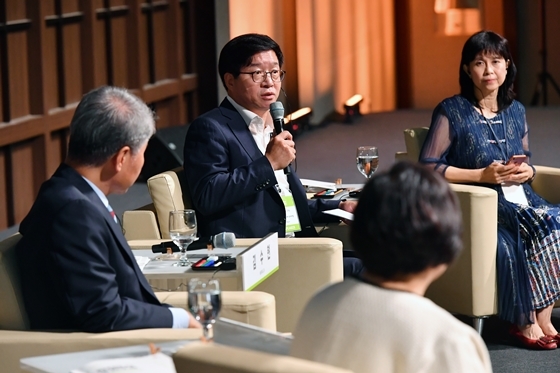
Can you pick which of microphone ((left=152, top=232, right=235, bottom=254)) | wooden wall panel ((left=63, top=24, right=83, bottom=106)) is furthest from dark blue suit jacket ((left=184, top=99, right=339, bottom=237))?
wooden wall panel ((left=63, top=24, right=83, bottom=106))

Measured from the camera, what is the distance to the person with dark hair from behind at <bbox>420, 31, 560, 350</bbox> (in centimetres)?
392

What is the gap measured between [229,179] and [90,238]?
1.29 meters

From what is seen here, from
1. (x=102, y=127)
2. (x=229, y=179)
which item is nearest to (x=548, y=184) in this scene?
(x=229, y=179)

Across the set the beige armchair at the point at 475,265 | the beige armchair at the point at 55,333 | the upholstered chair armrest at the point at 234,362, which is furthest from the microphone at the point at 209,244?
the upholstered chair armrest at the point at 234,362

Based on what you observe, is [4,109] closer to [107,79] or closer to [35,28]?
[35,28]

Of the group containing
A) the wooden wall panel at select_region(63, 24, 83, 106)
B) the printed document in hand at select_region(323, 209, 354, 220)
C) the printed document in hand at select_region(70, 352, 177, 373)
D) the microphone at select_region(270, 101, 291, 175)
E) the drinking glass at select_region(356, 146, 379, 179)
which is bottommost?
the printed document in hand at select_region(70, 352, 177, 373)

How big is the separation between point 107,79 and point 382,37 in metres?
4.60

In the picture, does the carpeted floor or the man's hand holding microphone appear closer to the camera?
the man's hand holding microphone

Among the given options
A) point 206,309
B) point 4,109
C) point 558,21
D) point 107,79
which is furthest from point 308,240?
point 558,21

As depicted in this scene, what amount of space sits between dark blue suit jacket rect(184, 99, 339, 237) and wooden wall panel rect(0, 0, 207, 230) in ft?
9.21

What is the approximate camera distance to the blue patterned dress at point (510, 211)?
12.9 feet

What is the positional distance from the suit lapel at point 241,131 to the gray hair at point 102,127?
4.13 feet

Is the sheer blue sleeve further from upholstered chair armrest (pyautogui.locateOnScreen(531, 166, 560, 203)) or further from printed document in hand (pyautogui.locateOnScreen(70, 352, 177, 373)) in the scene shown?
printed document in hand (pyautogui.locateOnScreen(70, 352, 177, 373))

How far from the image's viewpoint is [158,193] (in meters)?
3.63
